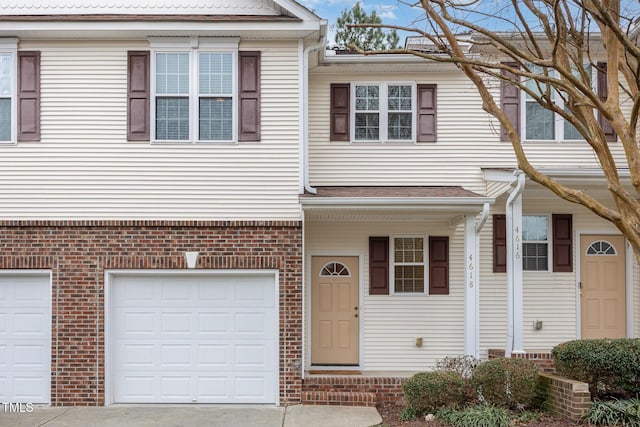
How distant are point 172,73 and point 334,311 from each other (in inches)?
196

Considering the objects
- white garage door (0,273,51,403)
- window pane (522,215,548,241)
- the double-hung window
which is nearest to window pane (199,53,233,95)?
white garage door (0,273,51,403)

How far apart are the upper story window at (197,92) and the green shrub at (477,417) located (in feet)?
17.0

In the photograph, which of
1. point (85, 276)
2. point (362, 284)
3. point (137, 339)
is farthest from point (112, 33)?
point (362, 284)

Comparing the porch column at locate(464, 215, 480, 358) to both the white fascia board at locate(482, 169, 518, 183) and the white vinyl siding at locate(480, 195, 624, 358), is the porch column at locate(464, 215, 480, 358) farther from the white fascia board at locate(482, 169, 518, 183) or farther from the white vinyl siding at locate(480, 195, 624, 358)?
the white vinyl siding at locate(480, 195, 624, 358)

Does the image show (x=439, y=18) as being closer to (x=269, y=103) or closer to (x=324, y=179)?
(x=269, y=103)

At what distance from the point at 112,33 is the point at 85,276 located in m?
3.78

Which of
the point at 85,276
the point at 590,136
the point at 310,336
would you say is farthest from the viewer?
the point at 310,336

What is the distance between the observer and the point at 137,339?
9.80 m

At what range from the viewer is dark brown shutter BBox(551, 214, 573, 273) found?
11352 millimetres

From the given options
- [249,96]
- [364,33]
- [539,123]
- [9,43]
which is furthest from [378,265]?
[364,33]

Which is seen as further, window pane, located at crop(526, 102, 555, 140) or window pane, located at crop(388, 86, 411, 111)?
window pane, located at crop(388, 86, 411, 111)

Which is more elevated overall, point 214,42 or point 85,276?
point 214,42

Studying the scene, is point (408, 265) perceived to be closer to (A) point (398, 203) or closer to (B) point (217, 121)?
(A) point (398, 203)

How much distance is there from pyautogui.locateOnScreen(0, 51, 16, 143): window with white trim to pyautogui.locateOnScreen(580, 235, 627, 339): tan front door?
10.0 m
